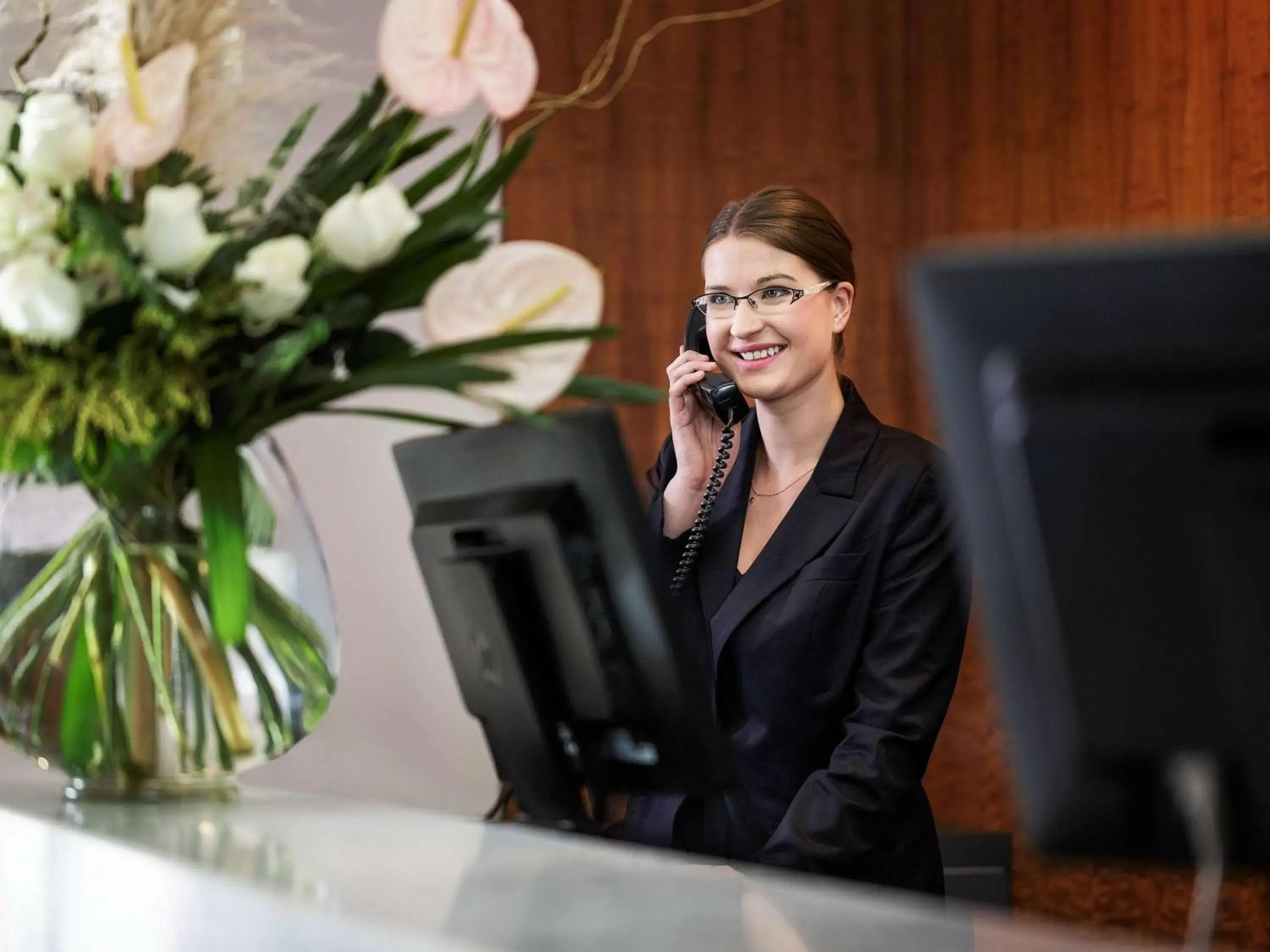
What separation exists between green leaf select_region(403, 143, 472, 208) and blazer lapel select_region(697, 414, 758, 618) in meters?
0.99

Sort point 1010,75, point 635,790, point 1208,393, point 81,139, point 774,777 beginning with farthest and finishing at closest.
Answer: point 1010,75
point 774,777
point 635,790
point 81,139
point 1208,393

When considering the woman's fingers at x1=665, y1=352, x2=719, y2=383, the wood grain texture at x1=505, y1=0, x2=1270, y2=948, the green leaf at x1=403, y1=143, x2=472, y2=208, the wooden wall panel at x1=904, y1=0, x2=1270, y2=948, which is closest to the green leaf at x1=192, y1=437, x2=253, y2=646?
the green leaf at x1=403, y1=143, x2=472, y2=208

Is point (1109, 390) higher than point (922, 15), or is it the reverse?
point (922, 15)

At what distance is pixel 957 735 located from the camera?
4547 mm

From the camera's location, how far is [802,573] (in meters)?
2.39

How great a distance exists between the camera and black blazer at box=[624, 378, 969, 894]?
2.19m

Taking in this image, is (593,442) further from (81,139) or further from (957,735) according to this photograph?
(957,735)

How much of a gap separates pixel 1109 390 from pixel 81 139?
1089 mm

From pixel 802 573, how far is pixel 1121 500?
154cm

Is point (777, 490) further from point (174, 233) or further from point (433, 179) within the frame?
point (174, 233)

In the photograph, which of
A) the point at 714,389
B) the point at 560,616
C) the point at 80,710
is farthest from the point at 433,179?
the point at 714,389

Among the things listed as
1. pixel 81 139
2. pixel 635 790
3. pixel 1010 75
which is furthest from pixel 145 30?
pixel 1010 75

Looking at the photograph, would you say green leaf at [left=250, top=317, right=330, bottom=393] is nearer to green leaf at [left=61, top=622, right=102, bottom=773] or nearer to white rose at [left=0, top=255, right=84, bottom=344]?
white rose at [left=0, top=255, right=84, bottom=344]

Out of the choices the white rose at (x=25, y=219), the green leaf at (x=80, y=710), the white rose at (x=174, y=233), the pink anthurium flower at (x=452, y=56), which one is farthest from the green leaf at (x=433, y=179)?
the green leaf at (x=80, y=710)
